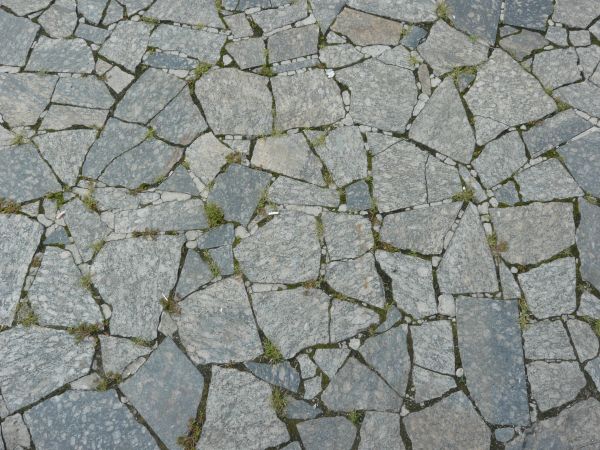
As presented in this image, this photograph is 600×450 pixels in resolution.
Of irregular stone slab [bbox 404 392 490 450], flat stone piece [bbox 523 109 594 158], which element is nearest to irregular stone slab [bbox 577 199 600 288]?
flat stone piece [bbox 523 109 594 158]

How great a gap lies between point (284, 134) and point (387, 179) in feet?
2.48

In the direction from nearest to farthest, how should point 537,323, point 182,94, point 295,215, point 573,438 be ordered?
point 573,438
point 537,323
point 295,215
point 182,94

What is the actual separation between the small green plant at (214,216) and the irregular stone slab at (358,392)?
1.17m

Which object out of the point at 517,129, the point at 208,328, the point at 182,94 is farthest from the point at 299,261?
the point at 517,129

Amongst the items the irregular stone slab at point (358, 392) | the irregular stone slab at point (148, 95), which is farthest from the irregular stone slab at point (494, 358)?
the irregular stone slab at point (148, 95)

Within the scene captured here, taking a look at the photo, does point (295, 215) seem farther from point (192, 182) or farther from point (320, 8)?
point (320, 8)

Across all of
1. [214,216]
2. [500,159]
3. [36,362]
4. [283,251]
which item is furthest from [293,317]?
[500,159]

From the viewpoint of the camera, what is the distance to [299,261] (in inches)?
137

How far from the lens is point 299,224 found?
3.57m

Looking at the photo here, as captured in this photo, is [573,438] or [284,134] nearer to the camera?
[573,438]

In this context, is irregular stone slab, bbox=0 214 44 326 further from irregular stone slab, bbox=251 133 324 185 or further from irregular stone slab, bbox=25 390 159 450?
irregular stone slab, bbox=251 133 324 185

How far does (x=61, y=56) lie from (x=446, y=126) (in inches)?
109

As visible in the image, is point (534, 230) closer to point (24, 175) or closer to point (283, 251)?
point (283, 251)

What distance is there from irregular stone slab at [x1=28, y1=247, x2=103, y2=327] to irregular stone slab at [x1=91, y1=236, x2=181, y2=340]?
0.10 metres
